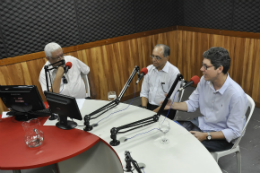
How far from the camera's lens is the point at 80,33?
3738mm

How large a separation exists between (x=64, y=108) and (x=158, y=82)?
126cm

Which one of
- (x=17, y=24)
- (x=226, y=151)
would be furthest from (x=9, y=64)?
(x=226, y=151)

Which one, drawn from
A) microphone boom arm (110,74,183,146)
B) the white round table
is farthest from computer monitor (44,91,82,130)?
microphone boom arm (110,74,183,146)

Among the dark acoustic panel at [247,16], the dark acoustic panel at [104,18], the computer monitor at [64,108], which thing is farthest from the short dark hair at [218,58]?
the dark acoustic panel at [104,18]

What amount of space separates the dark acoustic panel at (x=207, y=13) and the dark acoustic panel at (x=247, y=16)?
10 centimetres

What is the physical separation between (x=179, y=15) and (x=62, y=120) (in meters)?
3.35

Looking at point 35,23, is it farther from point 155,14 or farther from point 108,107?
point 155,14

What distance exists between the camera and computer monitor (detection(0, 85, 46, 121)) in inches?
86.9

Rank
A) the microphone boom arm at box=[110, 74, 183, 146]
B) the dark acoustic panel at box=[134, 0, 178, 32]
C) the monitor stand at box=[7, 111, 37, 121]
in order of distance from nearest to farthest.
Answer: the microphone boom arm at box=[110, 74, 183, 146] < the monitor stand at box=[7, 111, 37, 121] < the dark acoustic panel at box=[134, 0, 178, 32]

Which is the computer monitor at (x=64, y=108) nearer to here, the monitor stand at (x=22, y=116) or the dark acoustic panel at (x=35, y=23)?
the monitor stand at (x=22, y=116)

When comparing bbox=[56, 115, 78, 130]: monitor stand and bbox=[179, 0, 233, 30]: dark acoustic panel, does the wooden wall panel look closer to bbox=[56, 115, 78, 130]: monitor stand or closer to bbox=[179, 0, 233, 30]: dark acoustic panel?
bbox=[179, 0, 233, 30]: dark acoustic panel

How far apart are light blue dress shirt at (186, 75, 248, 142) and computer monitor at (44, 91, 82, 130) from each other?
3.86ft

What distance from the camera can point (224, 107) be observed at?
207 cm

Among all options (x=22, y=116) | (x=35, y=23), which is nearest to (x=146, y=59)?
(x=35, y=23)
